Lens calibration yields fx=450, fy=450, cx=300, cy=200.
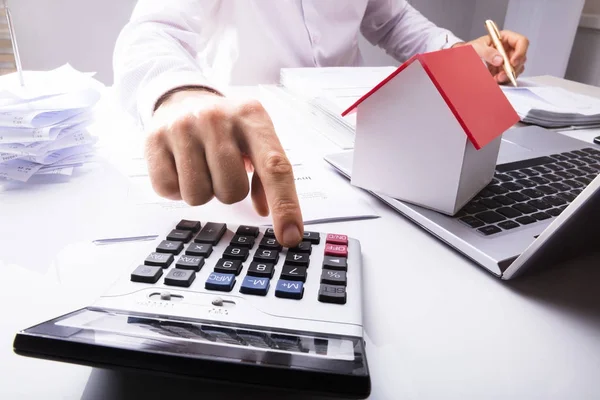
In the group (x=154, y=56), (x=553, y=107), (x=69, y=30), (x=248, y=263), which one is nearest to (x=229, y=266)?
(x=248, y=263)

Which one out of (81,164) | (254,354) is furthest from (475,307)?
(81,164)

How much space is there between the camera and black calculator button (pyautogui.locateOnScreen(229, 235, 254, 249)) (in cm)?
29

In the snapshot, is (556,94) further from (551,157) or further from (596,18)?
(596,18)

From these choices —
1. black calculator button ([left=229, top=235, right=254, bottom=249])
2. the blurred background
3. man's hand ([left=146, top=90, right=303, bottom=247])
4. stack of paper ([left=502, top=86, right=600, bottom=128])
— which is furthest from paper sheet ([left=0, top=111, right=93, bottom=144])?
the blurred background

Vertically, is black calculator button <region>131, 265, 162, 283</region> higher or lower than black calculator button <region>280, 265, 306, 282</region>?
higher

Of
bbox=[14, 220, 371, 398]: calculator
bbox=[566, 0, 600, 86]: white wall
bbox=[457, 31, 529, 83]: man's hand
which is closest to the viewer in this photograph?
bbox=[14, 220, 371, 398]: calculator

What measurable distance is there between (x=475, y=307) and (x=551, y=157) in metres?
0.28

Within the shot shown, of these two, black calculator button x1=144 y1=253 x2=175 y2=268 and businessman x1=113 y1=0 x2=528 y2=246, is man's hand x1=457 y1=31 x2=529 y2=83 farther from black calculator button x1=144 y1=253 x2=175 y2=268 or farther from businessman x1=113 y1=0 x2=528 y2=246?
black calculator button x1=144 y1=253 x2=175 y2=268

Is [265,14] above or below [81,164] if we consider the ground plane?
above

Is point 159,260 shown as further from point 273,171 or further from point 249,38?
point 249,38

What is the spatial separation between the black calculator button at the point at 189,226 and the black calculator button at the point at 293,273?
0.08 meters

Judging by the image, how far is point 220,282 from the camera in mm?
245

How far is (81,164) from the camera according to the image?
1.52 ft

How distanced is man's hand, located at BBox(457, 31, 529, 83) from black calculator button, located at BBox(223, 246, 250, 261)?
2.24 ft
